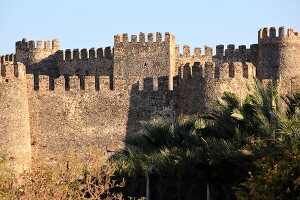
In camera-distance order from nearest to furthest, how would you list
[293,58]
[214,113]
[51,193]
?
[51,193] < [214,113] < [293,58]

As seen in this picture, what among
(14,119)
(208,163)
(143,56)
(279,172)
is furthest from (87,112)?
(279,172)

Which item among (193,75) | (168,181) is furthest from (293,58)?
(168,181)

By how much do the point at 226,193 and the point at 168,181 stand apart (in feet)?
7.91

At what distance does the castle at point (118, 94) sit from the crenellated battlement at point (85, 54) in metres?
1.20

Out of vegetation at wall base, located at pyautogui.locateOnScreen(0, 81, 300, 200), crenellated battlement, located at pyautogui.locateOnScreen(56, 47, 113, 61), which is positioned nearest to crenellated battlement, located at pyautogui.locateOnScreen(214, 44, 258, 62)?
crenellated battlement, located at pyautogui.locateOnScreen(56, 47, 113, 61)

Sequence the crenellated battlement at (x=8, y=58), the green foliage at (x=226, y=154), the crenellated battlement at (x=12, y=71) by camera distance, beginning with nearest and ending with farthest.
Answer: the green foliage at (x=226, y=154)
the crenellated battlement at (x=12, y=71)
the crenellated battlement at (x=8, y=58)

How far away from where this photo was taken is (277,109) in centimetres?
3262

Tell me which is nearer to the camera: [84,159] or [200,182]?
[200,182]

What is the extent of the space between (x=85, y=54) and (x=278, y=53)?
9.10 meters

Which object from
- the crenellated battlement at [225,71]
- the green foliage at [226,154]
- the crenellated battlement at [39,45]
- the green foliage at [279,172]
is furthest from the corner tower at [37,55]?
the green foliage at [279,172]

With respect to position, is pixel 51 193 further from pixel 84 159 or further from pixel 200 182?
pixel 84 159

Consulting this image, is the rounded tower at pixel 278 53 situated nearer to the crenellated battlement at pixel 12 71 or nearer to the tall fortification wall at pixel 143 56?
the tall fortification wall at pixel 143 56

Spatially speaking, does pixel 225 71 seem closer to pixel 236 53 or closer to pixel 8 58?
pixel 236 53

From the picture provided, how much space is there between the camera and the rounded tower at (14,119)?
42.8 metres
